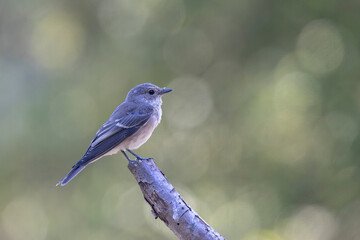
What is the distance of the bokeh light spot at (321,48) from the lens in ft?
22.9

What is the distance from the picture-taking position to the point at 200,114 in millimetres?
8070

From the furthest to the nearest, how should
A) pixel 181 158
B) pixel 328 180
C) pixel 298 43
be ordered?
pixel 181 158 → pixel 298 43 → pixel 328 180

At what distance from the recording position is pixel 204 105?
26.6 feet

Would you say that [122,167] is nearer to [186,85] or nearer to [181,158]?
[181,158]

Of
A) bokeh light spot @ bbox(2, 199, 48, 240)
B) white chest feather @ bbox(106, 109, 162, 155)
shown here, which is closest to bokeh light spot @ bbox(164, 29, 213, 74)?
A: white chest feather @ bbox(106, 109, 162, 155)

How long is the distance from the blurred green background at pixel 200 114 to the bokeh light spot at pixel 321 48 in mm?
19

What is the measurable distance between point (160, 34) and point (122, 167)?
7.16 feet

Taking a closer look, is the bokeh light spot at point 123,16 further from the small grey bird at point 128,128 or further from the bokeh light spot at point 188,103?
the small grey bird at point 128,128

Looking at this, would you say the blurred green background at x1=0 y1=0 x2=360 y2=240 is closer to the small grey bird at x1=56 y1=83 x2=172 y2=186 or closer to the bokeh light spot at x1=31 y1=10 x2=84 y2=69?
the bokeh light spot at x1=31 y1=10 x2=84 y2=69

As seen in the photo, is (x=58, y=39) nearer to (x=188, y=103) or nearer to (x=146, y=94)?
(x=188, y=103)

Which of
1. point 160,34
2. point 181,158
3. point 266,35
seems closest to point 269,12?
point 266,35

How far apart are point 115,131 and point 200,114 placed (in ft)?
9.33

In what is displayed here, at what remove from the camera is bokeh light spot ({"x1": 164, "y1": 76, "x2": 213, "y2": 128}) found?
8.06m

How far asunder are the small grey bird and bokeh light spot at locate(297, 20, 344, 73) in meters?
2.30
